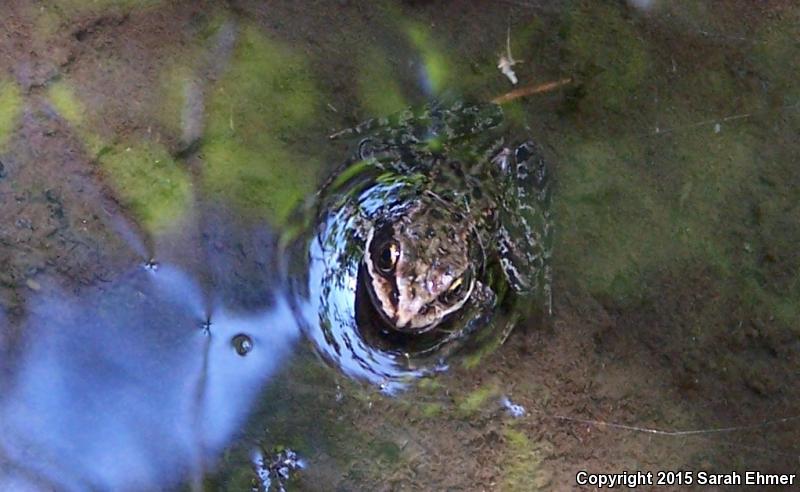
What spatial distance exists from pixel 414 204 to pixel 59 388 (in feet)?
5.16

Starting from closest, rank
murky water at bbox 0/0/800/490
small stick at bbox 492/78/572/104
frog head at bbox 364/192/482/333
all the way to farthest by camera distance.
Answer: frog head at bbox 364/192/482/333
murky water at bbox 0/0/800/490
small stick at bbox 492/78/572/104

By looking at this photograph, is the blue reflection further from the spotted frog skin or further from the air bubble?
the air bubble

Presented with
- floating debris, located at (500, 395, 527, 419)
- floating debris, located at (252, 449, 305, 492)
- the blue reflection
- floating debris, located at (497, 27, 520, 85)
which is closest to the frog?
the blue reflection

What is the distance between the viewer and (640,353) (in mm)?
3018

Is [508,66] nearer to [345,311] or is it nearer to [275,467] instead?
[345,311]

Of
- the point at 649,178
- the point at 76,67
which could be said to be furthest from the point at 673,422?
the point at 76,67

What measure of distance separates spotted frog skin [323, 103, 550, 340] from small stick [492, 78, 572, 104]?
6 cm

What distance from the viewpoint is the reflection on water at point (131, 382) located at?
2992 millimetres

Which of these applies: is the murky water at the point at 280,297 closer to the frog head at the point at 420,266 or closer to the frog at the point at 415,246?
the frog at the point at 415,246

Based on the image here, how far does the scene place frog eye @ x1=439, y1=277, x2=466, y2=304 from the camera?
9.70ft

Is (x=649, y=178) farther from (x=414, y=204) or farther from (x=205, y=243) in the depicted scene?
(x=205, y=243)

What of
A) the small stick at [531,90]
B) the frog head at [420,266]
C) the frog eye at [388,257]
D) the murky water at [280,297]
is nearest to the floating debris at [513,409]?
the murky water at [280,297]

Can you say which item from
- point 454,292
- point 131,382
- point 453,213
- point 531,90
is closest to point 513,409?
point 454,292

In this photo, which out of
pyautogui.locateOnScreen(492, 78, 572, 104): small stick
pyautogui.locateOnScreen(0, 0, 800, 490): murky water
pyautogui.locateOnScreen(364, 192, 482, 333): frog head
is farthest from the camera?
pyautogui.locateOnScreen(492, 78, 572, 104): small stick
